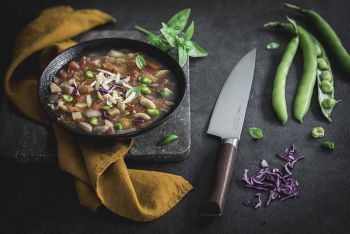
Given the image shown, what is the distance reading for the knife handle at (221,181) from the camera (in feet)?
9.08

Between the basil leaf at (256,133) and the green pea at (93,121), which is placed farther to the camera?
the basil leaf at (256,133)

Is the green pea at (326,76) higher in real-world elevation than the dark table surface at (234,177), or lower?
higher

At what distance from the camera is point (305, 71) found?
3738 mm

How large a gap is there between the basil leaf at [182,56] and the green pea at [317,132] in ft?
3.50

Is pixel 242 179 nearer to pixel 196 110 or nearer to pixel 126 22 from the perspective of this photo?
pixel 196 110

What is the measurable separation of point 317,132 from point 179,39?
4.01 ft

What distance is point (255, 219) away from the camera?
288 centimetres

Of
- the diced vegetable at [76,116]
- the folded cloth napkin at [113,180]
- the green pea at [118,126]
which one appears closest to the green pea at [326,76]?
the folded cloth napkin at [113,180]

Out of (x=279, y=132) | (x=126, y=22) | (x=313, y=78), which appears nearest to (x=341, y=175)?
(x=279, y=132)

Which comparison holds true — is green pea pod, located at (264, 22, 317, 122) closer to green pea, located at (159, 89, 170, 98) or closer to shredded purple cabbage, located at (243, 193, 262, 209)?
shredded purple cabbage, located at (243, 193, 262, 209)

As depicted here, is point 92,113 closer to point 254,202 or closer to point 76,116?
point 76,116

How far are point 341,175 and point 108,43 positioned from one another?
1.94 m

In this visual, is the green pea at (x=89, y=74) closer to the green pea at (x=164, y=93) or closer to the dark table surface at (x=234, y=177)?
the green pea at (x=164, y=93)

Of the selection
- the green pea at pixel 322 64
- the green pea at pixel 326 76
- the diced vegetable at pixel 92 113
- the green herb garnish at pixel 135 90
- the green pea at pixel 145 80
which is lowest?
the diced vegetable at pixel 92 113
